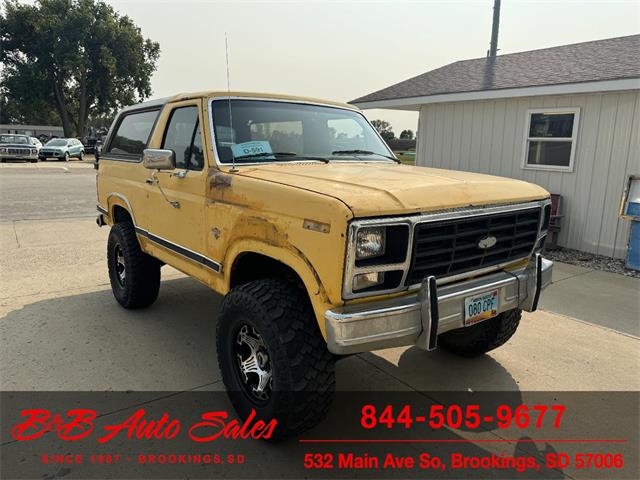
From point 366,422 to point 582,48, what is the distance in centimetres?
1025

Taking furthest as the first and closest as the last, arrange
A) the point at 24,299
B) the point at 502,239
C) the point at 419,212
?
the point at 24,299
the point at 502,239
the point at 419,212

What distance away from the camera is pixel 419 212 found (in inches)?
94.5

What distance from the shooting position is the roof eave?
7176mm

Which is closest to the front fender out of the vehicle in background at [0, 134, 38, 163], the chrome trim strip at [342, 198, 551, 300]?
the chrome trim strip at [342, 198, 551, 300]

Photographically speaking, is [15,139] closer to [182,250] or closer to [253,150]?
[182,250]

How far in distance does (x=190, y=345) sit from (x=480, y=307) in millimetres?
2513

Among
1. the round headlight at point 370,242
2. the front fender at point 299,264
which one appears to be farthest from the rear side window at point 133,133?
the round headlight at point 370,242

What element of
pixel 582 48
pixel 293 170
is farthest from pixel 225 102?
pixel 582 48

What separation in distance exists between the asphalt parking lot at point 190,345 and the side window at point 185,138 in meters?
1.57

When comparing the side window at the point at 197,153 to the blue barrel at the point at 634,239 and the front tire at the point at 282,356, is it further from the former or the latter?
the blue barrel at the point at 634,239

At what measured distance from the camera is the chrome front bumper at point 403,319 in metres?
2.24

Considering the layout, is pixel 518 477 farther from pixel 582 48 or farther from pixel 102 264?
pixel 582 48

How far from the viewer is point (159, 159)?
3.45 meters

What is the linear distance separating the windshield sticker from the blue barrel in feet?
19.1
